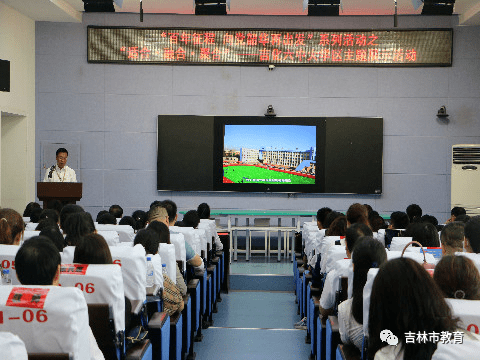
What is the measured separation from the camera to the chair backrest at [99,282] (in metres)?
2.51

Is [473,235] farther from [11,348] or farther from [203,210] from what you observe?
[203,210]

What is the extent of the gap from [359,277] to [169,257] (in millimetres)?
1436

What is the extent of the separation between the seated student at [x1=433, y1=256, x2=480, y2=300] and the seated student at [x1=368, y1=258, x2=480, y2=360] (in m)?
0.20

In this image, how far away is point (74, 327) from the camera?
1.95 metres

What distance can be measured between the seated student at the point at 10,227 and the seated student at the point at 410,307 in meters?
2.98

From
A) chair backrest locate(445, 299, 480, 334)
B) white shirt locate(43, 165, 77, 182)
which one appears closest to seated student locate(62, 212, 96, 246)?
chair backrest locate(445, 299, 480, 334)

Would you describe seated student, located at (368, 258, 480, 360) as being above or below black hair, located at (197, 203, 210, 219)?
above

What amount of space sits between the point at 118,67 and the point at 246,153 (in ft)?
8.95

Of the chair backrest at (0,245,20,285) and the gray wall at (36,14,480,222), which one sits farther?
the gray wall at (36,14,480,222)

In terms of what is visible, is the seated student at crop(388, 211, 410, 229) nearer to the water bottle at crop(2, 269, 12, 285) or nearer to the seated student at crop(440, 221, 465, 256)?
the seated student at crop(440, 221, 465, 256)

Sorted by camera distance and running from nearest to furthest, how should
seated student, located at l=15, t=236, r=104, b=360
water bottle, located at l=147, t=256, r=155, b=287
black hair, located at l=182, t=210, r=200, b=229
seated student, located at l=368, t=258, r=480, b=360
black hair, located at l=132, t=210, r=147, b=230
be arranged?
seated student, located at l=368, t=258, r=480, b=360 < seated student, located at l=15, t=236, r=104, b=360 < water bottle, located at l=147, t=256, r=155, b=287 < black hair, located at l=132, t=210, r=147, b=230 < black hair, located at l=182, t=210, r=200, b=229

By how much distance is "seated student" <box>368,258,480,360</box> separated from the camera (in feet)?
5.49

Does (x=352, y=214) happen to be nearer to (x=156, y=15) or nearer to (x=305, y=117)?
(x=305, y=117)

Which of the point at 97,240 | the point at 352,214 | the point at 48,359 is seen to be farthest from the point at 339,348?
the point at 352,214
